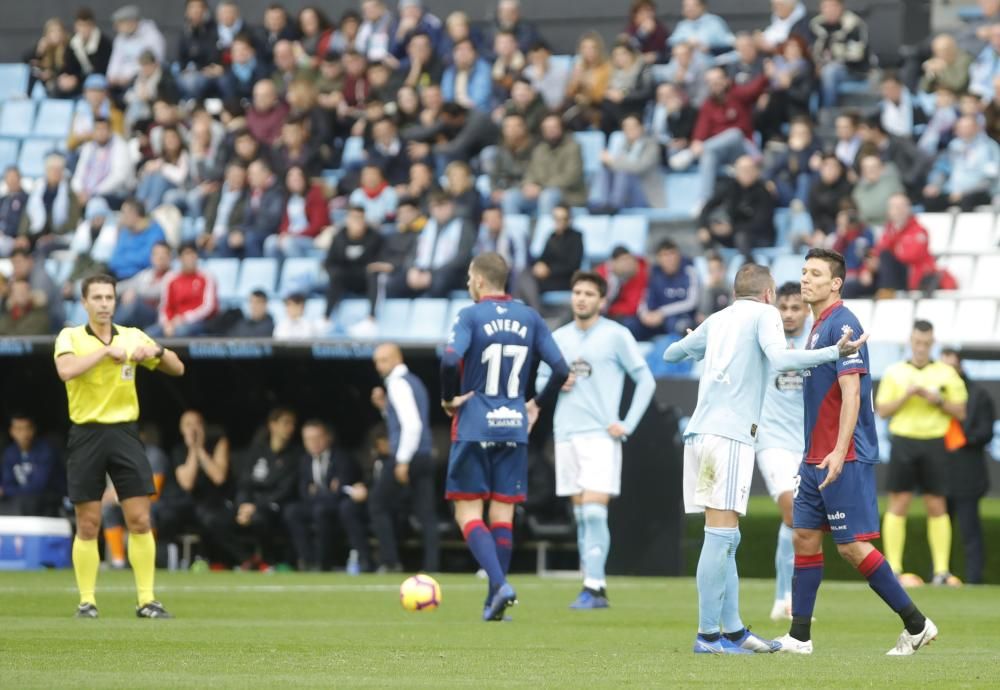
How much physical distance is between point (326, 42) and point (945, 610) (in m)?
15.7

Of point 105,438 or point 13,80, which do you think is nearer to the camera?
point 105,438

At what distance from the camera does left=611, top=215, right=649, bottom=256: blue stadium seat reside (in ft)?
69.8

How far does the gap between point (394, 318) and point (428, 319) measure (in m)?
0.51

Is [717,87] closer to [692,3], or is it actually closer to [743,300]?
[692,3]

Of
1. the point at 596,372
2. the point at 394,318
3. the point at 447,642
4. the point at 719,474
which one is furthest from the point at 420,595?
the point at 394,318

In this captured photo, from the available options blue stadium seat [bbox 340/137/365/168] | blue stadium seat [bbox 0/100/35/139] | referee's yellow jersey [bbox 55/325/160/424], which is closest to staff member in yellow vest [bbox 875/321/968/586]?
referee's yellow jersey [bbox 55/325/160/424]

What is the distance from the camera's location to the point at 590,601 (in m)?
12.7

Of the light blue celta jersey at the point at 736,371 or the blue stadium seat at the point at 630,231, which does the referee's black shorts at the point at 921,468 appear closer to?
the blue stadium seat at the point at 630,231

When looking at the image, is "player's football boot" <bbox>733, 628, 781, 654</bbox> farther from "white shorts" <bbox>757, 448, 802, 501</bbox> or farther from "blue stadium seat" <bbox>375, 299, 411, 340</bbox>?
"blue stadium seat" <bbox>375, 299, 411, 340</bbox>

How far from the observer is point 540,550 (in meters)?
18.5

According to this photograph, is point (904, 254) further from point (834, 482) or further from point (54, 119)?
point (54, 119)

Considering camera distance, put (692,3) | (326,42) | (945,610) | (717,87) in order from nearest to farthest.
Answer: (945,610) → (717,87) → (692,3) → (326,42)

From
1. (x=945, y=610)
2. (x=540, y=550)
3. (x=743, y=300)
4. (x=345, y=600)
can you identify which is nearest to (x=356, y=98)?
(x=540, y=550)

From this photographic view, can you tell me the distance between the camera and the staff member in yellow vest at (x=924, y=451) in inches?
629
